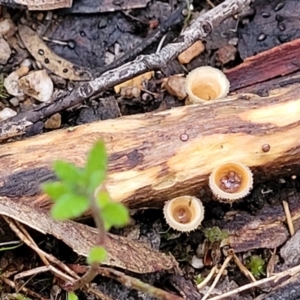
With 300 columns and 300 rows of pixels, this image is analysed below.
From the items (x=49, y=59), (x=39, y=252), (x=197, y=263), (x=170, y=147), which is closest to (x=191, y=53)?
(x=49, y=59)

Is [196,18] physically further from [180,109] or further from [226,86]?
[180,109]

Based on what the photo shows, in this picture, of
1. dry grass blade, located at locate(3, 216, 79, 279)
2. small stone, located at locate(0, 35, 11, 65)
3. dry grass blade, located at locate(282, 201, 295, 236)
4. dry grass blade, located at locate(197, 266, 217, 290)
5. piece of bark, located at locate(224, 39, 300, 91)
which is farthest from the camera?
small stone, located at locate(0, 35, 11, 65)

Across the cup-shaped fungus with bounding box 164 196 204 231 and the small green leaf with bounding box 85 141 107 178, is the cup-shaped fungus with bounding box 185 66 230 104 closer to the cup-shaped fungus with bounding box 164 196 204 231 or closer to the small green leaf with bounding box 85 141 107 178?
the cup-shaped fungus with bounding box 164 196 204 231

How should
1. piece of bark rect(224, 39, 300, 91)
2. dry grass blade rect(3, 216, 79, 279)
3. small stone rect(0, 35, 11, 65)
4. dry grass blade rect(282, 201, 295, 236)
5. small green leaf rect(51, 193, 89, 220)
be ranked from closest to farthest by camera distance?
1. small green leaf rect(51, 193, 89, 220)
2. dry grass blade rect(3, 216, 79, 279)
3. dry grass blade rect(282, 201, 295, 236)
4. piece of bark rect(224, 39, 300, 91)
5. small stone rect(0, 35, 11, 65)

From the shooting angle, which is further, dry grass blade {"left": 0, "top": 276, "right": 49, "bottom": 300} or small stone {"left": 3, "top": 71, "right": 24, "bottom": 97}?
small stone {"left": 3, "top": 71, "right": 24, "bottom": 97}

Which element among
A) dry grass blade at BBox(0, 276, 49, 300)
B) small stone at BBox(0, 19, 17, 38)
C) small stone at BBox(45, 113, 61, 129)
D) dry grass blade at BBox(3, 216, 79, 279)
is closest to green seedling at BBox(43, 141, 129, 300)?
dry grass blade at BBox(3, 216, 79, 279)

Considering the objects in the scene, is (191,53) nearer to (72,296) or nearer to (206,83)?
(206,83)

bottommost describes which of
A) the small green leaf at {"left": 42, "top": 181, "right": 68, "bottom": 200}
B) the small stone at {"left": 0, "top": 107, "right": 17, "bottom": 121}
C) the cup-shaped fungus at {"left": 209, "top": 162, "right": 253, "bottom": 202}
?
the small green leaf at {"left": 42, "top": 181, "right": 68, "bottom": 200}
